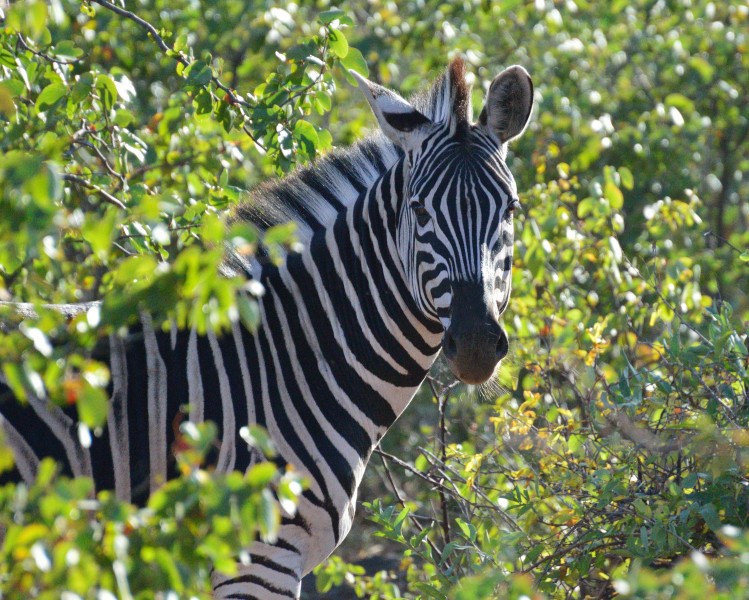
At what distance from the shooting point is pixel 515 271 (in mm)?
6645

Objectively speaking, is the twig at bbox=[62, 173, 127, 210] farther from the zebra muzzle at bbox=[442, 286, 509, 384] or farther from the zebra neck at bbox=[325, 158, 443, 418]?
the zebra muzzle at bbox=[442, 286, 509, 384]

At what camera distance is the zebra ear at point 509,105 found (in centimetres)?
456

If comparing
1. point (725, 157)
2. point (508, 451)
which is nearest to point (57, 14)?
point (508, 451)

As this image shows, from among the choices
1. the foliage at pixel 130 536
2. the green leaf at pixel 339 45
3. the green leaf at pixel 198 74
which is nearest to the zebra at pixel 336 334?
the green leaf at pixel 339 45

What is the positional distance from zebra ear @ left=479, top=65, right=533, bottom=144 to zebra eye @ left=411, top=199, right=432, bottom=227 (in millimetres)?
623

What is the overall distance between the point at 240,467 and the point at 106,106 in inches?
85.7

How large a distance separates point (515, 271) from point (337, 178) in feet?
7.46

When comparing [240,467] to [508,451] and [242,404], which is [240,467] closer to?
[242,404]

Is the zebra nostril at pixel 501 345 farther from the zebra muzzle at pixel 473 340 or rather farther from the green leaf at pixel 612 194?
the green leaf at pixel 612 194

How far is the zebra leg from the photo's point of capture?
3.93m

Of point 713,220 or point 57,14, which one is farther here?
point 713,220

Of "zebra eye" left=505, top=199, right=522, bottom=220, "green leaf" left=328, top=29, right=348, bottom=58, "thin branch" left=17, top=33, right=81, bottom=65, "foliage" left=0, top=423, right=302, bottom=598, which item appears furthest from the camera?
"green leaf" left=328, top=29, right=348, bottom=58

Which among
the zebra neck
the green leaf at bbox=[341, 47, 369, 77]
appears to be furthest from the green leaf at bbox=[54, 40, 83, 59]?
the zebra neck

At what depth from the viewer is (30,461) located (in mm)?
3652
